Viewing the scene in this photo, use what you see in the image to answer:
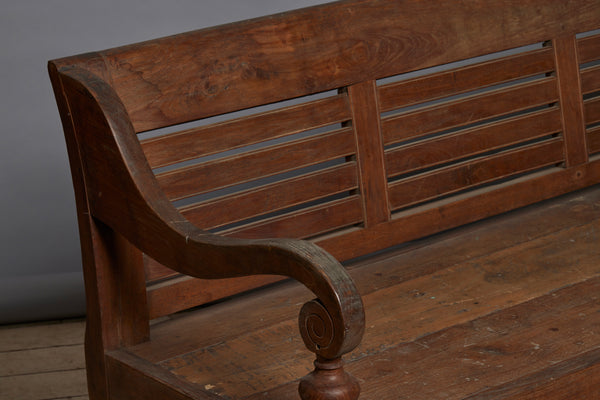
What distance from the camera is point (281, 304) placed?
2018mm

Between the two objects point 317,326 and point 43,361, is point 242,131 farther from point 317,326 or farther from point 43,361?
point 43,361

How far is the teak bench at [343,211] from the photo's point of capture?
1617mm

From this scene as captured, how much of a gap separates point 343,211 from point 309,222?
89mm

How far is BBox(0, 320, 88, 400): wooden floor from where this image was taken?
9.66ft

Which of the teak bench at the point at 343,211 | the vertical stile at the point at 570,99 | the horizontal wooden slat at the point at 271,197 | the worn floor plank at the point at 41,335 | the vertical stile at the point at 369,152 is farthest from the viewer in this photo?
the worn floor plank at the point at 41,335

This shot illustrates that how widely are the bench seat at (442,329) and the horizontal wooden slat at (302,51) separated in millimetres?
413

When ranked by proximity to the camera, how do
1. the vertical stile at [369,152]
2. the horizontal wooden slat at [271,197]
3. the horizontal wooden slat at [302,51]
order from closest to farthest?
the horizontal wooden slat at [302,51], the horizontal wooden slat at [271,197], the vertical stile at [369,152]

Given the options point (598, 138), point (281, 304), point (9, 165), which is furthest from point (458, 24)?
point (9, 165)

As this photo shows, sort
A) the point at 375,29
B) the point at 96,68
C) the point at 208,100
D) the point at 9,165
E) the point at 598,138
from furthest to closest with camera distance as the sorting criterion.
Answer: the point at 9,165, the point at 598,138, the point at 375,29, the point at 208,100, the point at 96,68

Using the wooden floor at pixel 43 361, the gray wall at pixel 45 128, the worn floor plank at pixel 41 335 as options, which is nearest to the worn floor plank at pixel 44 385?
the wooden floor at pixel 43 361

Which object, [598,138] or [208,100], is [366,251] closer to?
[208,100]

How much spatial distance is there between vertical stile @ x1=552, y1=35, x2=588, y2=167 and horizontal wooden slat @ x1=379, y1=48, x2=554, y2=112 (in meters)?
0.03

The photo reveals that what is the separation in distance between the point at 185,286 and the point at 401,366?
48cm

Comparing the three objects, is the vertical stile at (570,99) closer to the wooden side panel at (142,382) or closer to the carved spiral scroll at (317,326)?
the wooden side panel at (142,382)
